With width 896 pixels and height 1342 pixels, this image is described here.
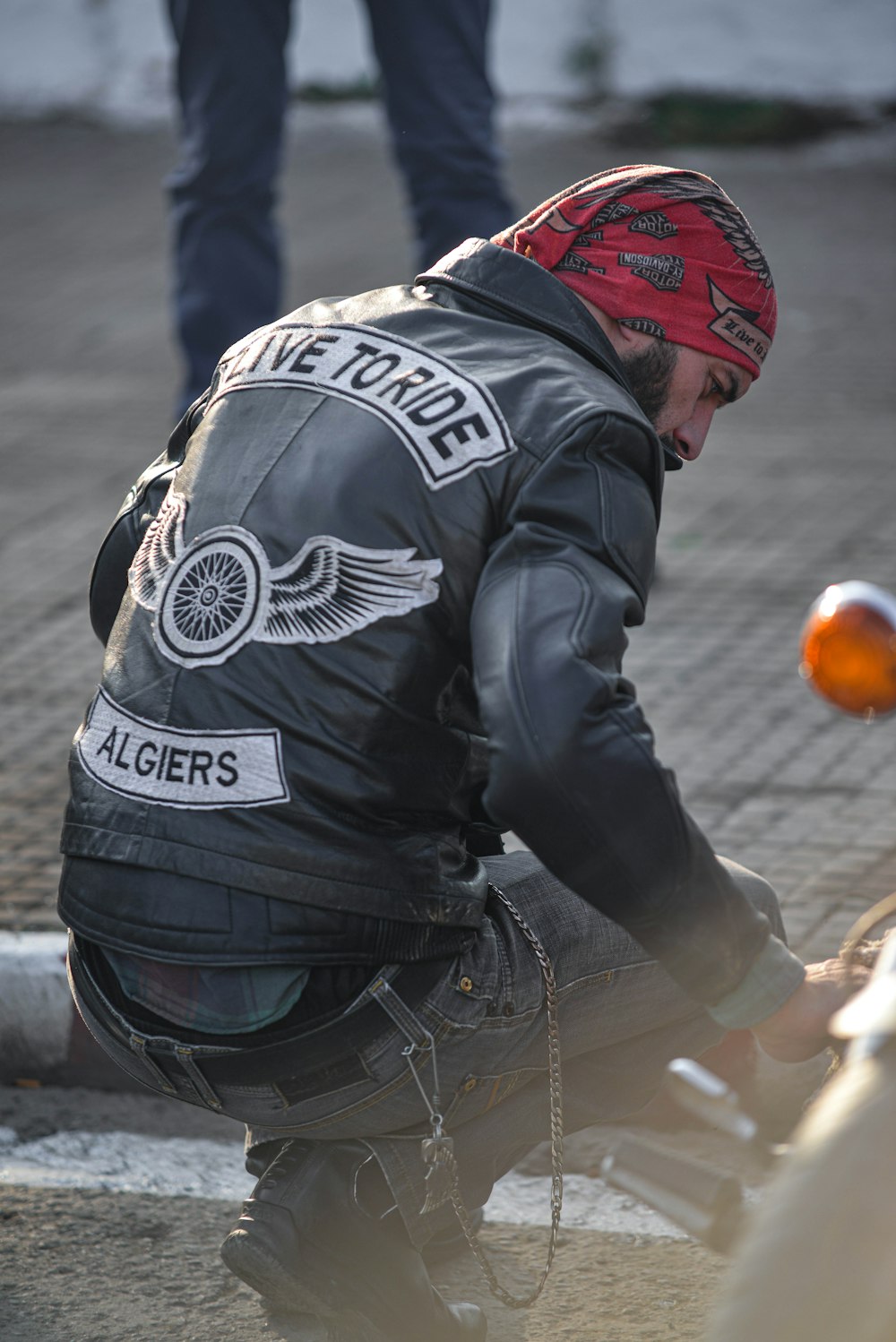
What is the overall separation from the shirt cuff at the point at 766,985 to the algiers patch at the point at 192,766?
0.59 metres

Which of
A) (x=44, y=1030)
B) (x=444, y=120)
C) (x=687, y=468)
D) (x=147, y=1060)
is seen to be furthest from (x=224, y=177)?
(x=147, y=1060)

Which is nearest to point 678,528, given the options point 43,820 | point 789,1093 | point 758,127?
point 43,820

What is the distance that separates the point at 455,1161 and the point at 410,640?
0.75 metres

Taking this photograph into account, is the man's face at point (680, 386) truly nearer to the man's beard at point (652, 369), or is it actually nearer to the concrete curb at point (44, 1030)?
the man's beard at point (652, 369)

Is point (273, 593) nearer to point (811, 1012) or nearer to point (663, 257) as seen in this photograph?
point (663, 257)

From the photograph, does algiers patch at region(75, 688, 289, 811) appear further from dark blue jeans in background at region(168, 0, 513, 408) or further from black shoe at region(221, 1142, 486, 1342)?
dark blue jeans in background at region(168, 0, 513, 408)

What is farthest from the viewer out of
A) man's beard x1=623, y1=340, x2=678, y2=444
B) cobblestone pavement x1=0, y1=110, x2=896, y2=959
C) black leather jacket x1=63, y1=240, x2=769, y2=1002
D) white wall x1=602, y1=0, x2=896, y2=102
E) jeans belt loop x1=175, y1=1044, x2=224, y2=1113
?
white wall x1=602, y1=0, x2=896, y2=102

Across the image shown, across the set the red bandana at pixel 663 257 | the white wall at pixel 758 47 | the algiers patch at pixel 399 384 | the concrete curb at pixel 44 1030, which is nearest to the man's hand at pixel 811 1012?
the algiers patch at pixel 399 384

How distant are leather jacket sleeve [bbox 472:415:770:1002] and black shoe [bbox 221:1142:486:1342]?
2.05 ft

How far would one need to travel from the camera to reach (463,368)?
2.20 metres

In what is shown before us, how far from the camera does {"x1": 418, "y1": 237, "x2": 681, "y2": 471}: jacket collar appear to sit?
2283 mm

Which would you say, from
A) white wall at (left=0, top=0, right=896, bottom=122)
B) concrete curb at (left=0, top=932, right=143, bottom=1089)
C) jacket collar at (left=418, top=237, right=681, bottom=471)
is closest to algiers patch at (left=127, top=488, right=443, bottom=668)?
jacket collar at (left=418, top=237, right=681, bottom=471)

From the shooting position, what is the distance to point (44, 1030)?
330 centimetres

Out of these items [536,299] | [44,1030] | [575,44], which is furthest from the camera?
[575,44]
